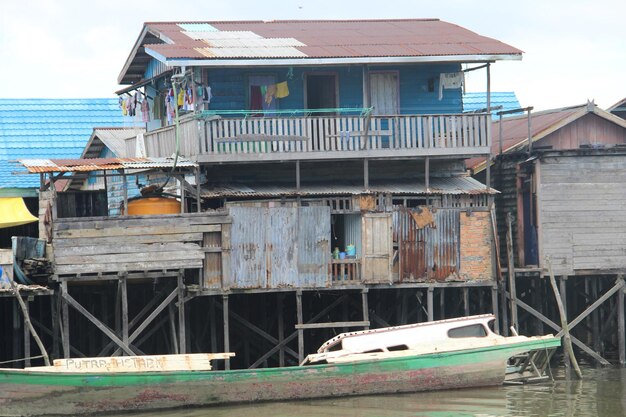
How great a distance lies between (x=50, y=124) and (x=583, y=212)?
1609 cm

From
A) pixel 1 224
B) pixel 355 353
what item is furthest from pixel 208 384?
pixel 1 224

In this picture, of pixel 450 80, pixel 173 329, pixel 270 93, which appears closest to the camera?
pixel 173 329

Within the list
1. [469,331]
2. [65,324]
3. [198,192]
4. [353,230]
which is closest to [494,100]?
[353,230]

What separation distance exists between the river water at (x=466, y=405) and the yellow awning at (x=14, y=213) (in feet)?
18.8

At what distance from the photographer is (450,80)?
106 feet

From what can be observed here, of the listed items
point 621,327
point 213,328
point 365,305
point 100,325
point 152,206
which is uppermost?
point 152,206

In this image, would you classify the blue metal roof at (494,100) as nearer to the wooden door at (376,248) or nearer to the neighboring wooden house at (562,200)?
the neighboring wooden house at (562,200)

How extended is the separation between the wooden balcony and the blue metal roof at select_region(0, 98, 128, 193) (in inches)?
351

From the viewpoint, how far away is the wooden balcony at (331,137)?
98.5 ft

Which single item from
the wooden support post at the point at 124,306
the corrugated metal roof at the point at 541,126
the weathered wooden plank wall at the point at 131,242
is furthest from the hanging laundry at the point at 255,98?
the corrugated metal roof at the point at 541,126

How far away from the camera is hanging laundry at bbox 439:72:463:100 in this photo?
3216 centimetres

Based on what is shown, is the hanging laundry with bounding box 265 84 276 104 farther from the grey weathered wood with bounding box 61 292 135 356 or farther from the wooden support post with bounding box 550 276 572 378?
the wooden support post with bounding box 550 276 572 378

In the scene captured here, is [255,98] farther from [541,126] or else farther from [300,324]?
[541,126]

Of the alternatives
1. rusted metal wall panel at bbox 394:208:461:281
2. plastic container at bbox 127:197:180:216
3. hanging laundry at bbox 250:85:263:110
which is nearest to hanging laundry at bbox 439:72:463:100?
rusted metal wall panel at bbox 394:208:461:281
